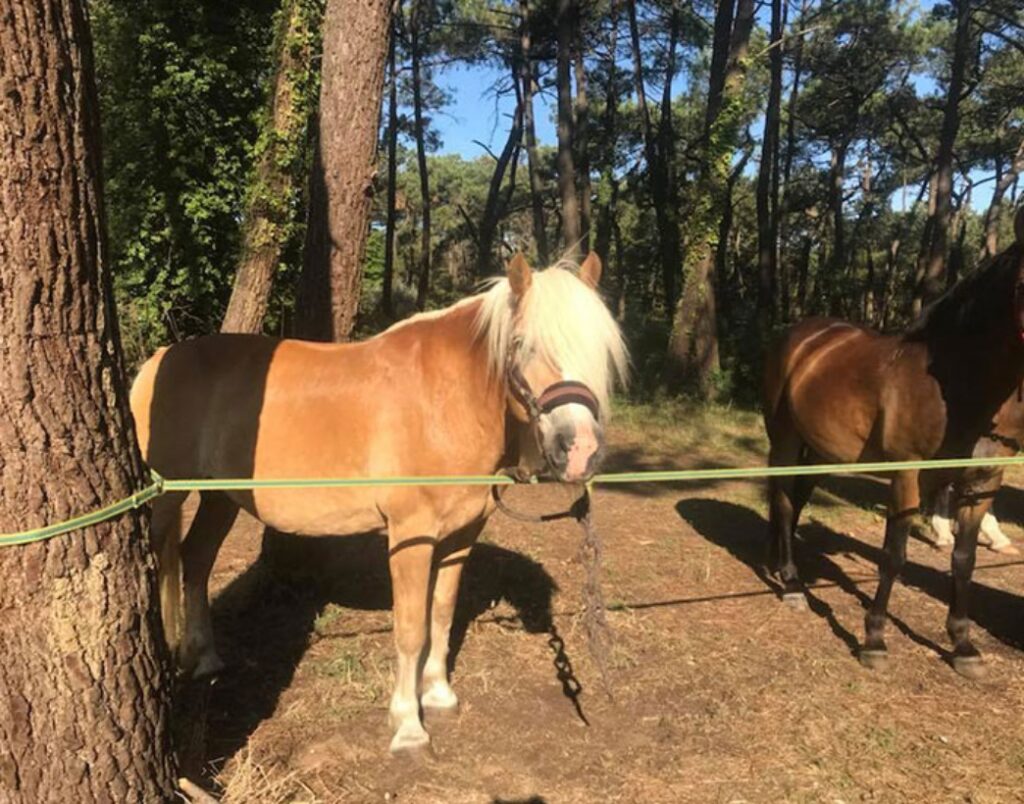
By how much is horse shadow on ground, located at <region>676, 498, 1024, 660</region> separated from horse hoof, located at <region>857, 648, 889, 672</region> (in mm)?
195

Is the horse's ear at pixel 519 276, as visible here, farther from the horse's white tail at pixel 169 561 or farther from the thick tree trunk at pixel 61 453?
the horse's white tail at pixel 169 561

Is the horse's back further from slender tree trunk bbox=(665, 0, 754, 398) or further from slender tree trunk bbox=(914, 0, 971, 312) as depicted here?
slender tree trunk bbox=(914, 0, 971, 312)

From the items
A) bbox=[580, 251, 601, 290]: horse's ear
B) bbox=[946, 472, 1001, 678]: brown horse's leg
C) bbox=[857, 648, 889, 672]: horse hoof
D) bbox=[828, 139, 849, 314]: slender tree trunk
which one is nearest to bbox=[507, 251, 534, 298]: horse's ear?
→ bbox=[580, 251, 601, 290]: horse's ear

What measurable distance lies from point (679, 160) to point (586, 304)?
2700 centimetres

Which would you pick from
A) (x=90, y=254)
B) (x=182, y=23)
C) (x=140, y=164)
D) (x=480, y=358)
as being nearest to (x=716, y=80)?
(x=182, y=23)

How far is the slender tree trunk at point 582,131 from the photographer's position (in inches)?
880

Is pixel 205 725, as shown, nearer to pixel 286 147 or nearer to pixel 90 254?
pixel 90 254

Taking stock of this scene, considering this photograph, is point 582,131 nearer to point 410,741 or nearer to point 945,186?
point 945,186

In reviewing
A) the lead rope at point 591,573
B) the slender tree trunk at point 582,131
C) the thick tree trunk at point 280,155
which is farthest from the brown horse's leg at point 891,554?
the slender tree trunk at point 582,131

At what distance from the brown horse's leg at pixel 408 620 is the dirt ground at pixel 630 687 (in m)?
0.13

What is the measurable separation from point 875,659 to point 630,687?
1537 mm

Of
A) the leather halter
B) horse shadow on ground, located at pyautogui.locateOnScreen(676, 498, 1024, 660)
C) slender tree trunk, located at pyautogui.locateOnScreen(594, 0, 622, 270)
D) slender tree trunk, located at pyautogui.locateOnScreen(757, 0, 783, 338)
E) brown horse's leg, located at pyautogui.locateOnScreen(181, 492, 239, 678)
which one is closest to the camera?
the leather halter

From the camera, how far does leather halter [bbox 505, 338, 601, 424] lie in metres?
2.75

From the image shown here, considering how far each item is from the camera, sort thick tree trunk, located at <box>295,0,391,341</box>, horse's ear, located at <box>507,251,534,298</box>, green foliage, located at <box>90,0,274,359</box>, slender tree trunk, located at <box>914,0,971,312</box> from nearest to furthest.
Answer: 1. horse's ear, located at <box>507,251,534,298</box>
2. thick tree trunk, located at <box>295,0,391,341</box>
3. green foliage, located at <box>90,0,274,359</box>
4. slender tree trunk, located at <box>914,0,971,312</box>
